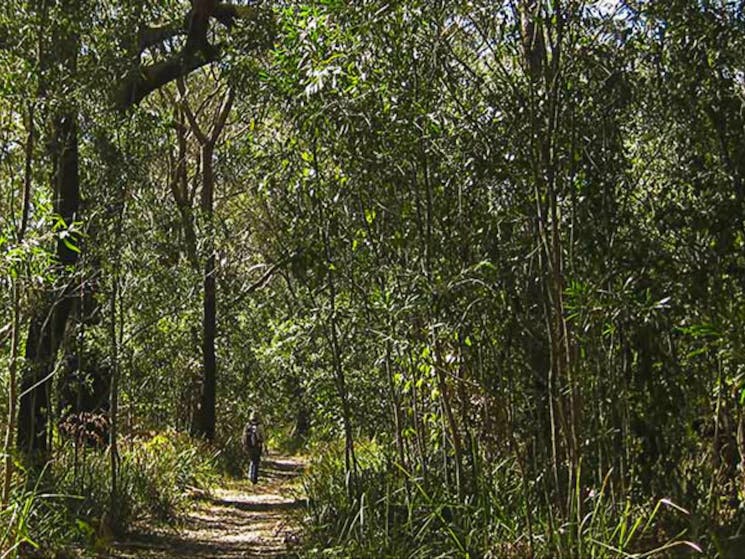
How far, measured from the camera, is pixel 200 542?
33.1 ft

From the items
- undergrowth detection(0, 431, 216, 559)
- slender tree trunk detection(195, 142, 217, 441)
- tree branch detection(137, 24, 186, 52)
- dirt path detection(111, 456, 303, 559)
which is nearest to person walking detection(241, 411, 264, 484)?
dirt path detection(111, 456, 303, 559)

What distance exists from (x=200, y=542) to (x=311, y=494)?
1.45 m

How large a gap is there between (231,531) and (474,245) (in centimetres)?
605

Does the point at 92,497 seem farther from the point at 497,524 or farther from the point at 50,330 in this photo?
the point at 497,524

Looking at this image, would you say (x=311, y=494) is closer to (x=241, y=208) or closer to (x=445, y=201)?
(x=445, y=201)

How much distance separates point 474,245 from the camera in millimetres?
6699

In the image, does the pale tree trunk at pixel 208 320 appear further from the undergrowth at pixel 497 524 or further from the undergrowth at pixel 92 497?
the undergrowth at pixel 497 524

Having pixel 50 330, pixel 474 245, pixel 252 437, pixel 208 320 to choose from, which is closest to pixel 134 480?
pixel 50 330

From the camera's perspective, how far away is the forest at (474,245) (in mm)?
5879

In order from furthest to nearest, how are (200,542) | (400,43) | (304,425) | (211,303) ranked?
(304,425)
(211,303)
(200,542)
(400,43)

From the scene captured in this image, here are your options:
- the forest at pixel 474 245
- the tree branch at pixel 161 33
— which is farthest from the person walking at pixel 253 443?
the tree branch at pixel 161 33

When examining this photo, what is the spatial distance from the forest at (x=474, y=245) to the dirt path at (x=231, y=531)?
112 mm

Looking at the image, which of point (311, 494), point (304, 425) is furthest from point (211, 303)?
point (304, 425)

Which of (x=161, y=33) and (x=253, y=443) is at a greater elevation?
(x=161, y=33)
